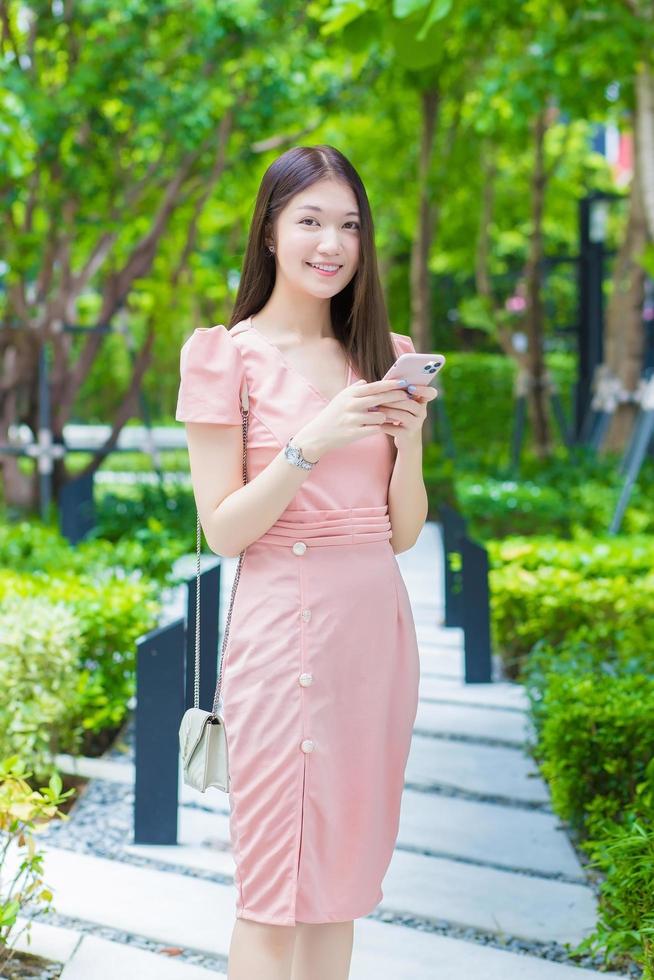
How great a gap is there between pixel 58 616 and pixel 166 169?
631cm

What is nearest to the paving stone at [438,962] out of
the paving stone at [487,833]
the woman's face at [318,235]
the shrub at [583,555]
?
the paving stone at [487,833]

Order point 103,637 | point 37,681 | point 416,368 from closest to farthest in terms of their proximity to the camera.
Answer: point 416,368, point 37,681, point 103,637

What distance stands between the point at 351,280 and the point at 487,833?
2.32 metres

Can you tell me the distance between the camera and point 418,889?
3.61m

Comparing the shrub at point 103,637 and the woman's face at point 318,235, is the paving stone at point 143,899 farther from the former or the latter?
the woman's face at point 318,235

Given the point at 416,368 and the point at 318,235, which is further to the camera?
the point at 318,235

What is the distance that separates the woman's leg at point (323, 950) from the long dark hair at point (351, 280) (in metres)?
1.06

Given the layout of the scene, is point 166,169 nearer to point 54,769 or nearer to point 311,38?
point 311,38

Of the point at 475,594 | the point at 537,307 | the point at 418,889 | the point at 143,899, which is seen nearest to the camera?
the point at 143,899

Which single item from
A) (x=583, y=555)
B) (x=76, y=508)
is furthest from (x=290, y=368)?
(x=76, y=508)

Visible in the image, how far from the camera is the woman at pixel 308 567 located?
2174 millimetres

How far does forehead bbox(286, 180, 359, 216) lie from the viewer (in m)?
2.31

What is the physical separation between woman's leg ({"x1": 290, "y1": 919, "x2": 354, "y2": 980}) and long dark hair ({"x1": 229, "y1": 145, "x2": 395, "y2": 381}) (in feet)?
3.46

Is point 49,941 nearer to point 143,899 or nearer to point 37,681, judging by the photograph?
point 143,899
